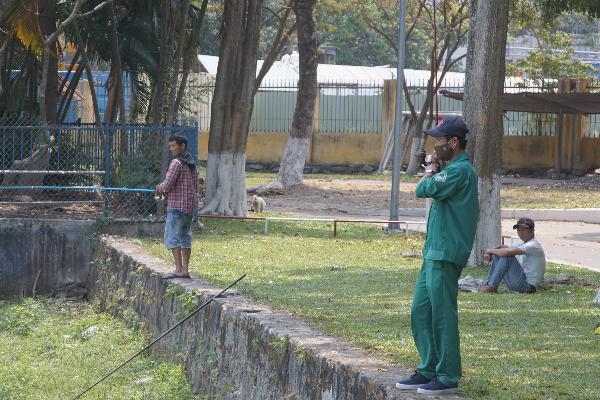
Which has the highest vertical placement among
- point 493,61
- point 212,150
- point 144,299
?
point 493,61

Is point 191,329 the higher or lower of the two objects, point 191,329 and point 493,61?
the lower

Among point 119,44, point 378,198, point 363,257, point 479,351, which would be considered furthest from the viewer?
point 378,198

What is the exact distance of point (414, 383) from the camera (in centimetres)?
631

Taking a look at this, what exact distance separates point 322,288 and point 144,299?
245 cm

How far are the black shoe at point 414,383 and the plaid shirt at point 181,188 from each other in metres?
5.71

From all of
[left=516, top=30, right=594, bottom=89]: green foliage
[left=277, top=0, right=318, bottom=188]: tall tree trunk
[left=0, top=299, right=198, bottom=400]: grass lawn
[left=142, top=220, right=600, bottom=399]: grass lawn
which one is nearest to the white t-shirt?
[left=142, top=220, right=600, bottom=399]: grass lawn

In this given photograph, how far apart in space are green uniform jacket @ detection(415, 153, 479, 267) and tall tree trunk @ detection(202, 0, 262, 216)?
1291 cm

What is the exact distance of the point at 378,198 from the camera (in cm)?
2594

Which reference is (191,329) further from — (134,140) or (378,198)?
(378,198)

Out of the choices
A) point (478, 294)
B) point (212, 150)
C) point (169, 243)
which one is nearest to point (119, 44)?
point (212, 150)

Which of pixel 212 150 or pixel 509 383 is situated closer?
pixel 509 383

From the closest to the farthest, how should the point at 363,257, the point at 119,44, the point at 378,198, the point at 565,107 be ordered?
the point at 363,257, the point at 119,44, the point at 378,198, the point at 565,107

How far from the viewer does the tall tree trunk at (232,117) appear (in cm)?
1900

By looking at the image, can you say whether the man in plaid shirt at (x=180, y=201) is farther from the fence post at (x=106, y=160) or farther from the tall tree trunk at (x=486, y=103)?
the fence post at (x=106, y=160)
